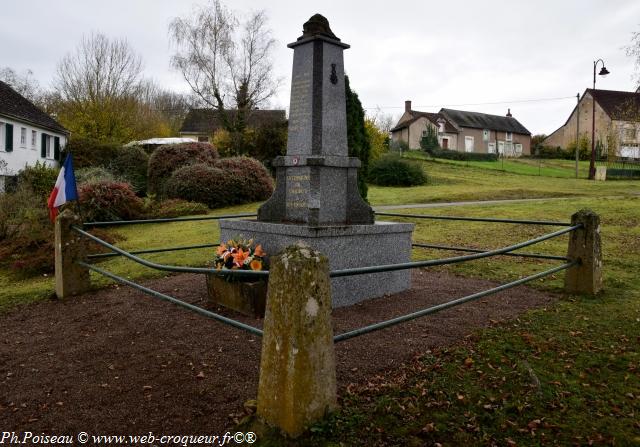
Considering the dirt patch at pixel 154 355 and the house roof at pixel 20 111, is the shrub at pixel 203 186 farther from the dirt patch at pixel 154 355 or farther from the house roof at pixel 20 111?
the dirt patch at pixel 154 355

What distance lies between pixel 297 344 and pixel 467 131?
2599 inches

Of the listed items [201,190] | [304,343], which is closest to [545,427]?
[304,343]

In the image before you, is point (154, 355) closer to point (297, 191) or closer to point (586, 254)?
point (297, 191)

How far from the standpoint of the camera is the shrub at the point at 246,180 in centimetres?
2228

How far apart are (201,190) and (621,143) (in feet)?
142

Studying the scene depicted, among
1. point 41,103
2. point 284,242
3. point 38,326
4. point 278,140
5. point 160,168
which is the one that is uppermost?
point 41,103

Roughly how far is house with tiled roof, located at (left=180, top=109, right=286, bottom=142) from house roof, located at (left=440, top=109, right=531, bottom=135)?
29.3 metres

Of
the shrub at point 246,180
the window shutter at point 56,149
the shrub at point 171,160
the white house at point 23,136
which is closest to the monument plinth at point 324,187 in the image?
the shrub at point 246,180

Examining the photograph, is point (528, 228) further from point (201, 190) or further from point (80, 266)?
point (201, 190)

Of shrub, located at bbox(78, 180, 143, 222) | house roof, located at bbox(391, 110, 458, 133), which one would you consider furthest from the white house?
house roof, located at bbox(391, 110, 458, 133)

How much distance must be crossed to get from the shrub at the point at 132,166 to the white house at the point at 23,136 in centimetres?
588

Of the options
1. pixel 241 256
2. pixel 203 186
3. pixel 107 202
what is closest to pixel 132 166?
pixel 203 186

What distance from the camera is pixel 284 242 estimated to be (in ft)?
20.2

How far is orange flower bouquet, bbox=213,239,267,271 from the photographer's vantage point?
233 inches
